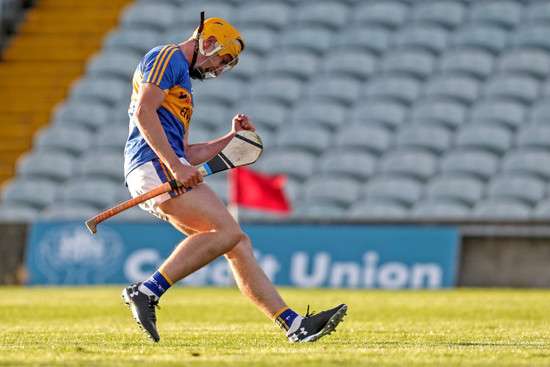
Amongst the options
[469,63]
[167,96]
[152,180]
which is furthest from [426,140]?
[152,180]

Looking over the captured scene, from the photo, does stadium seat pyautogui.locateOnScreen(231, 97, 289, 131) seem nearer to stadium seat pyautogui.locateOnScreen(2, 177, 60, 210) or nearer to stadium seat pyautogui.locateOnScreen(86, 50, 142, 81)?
stadium seat pyautogui.locateOnScreen(86, 50, 142, 81)

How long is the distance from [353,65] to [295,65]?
3.14 ft

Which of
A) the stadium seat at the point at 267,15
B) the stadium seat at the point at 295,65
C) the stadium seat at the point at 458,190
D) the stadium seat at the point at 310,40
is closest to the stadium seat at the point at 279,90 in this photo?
the stadium seat at the point at 295,65

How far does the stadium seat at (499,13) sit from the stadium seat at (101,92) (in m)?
5.78

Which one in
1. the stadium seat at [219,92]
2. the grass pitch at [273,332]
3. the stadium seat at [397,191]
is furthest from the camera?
the stadium seat at [219,92]

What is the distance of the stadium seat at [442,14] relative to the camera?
15852 millimetres

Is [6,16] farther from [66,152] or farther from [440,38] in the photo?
[440,38]

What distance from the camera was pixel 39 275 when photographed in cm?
1165

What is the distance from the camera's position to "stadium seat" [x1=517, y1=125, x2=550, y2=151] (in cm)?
1305

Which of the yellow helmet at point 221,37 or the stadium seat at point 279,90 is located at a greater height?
the yellow helmet at point 221,37

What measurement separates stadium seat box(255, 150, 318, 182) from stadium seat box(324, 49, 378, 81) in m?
1.92

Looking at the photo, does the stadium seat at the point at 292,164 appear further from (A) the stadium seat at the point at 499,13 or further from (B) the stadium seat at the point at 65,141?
(A) the stadium seat at the point at 499,13

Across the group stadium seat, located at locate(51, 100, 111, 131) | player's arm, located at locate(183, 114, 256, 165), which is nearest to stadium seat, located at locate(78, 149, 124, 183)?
stadium seat, located at locate(51, 100, 111, 131)

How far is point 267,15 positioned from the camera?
17.0 m
